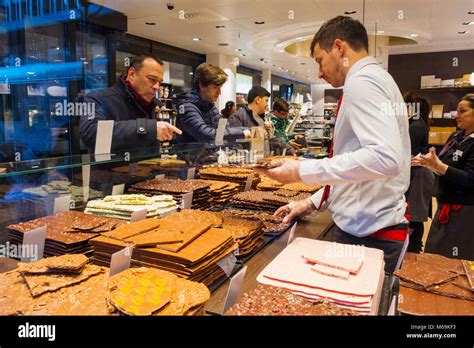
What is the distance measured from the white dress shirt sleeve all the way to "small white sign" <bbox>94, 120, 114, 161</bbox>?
1.18 meters

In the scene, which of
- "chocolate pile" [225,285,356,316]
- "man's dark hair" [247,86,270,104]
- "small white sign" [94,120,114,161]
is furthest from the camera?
"man's dark hair" [247,86,270,104]

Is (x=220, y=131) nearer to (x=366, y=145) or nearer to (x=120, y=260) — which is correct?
(x=366, y=145)

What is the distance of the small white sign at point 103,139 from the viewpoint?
214cm

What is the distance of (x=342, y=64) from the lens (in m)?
1.72

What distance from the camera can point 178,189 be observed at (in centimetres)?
228

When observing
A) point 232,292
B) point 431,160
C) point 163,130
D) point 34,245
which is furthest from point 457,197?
point 34,245

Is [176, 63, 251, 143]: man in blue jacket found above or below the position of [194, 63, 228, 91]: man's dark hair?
below

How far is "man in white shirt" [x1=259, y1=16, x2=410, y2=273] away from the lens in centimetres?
142

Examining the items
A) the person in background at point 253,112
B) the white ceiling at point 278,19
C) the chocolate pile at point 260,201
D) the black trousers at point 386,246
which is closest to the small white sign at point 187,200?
the chocolate pile at point 260,201

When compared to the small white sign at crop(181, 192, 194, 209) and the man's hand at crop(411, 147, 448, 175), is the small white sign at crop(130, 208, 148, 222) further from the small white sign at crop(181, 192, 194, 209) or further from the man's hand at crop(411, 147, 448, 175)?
the man's hand at crop(411, 147, 448, 175)

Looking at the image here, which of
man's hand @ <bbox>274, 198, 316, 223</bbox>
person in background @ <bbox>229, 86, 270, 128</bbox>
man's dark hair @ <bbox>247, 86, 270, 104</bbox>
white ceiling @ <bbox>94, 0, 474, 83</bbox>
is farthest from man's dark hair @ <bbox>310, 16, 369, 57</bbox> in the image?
white ceiling @ <bbox>94, 0, 474, 83</bbox>

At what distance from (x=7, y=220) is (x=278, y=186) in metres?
1.75
